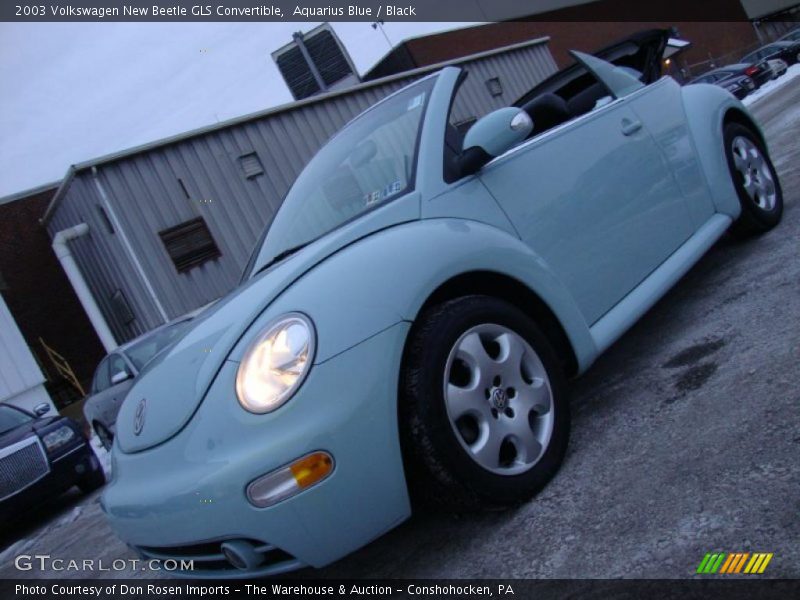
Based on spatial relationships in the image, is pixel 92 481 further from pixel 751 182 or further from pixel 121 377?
pixel 751 182

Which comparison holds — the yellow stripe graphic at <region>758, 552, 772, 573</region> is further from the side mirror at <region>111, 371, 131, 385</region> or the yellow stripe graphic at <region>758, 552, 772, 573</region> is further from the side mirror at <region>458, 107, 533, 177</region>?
the side mirror at <region>111, 371, 131, 385</region>

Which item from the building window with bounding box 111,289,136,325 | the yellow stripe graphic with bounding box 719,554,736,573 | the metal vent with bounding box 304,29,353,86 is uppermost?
the metal vent with bounding box 304,29,353,86

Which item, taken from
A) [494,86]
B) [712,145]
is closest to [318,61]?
[494,86]

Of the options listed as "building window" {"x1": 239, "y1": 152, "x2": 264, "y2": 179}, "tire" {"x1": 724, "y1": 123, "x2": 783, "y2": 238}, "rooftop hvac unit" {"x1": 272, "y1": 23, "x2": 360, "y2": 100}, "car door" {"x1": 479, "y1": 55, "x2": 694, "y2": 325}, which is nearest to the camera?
"car door" {"x1": 479, "y1": 55, "x2": 694, "y2": 325}

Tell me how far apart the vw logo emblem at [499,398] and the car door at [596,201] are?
2.08 feet

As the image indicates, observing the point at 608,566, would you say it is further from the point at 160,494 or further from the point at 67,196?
the point at 67,196

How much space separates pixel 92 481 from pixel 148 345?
73.6 inches

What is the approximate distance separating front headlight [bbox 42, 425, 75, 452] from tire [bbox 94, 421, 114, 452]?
1.41 meters

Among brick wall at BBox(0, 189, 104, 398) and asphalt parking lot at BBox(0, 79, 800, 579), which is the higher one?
brick wall at BBox(0, 189, 104, 398)

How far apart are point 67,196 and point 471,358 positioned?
1348 centimetres

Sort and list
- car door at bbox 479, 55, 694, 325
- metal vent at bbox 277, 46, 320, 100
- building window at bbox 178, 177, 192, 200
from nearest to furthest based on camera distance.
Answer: car door at bbox 479, 55, 694, 325 → building window at bbox 178, 177, 192, 200 → metal vent at bbox 277, 46, 320, 100

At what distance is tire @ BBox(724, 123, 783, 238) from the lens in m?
3.88

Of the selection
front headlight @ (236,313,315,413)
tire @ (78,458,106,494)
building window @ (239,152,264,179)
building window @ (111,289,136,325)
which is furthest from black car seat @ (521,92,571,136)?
building window @ (111,289,136,325)

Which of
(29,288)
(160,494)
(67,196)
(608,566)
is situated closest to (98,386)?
(67,196)
